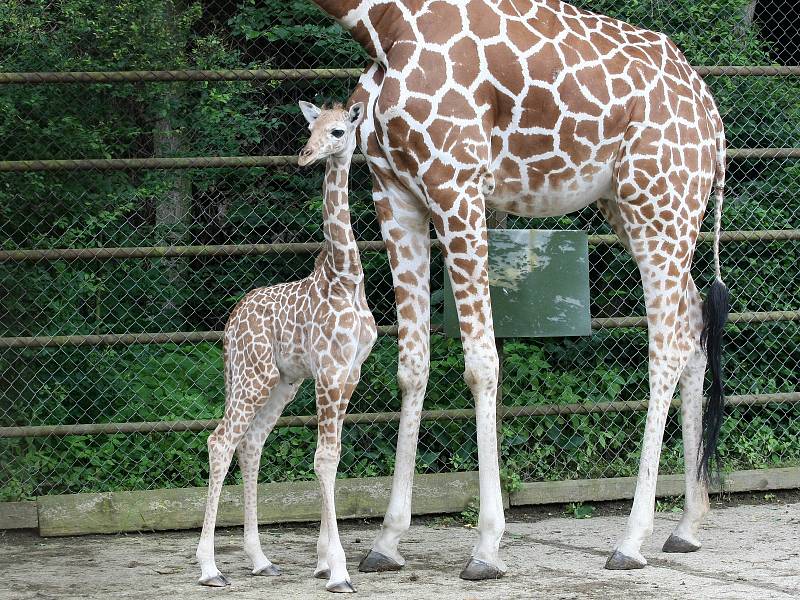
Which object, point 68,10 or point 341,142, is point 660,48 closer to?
point 341,142

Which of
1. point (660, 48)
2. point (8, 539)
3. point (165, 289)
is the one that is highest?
point (660, 48)

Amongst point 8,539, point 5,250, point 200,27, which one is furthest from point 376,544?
point 200,27

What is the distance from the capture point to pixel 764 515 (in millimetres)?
6547

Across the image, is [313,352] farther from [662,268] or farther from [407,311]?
[662,268]

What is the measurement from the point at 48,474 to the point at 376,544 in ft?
7.41

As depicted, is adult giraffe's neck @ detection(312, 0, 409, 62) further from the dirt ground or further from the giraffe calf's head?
the dirt ground

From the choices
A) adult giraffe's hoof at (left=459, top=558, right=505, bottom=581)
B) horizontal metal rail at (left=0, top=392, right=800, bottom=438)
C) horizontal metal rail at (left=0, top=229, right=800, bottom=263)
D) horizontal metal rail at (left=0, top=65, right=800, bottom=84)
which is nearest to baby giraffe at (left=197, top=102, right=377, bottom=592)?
adult giraffe's hoof at (left=459, top=558, right=505, bottom=581)

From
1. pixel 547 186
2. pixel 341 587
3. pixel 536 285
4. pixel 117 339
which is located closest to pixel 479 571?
pixel 341 587

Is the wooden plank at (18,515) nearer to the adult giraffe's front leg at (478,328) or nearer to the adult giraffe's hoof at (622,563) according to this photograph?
the adult giraffe's front leg at (478,328)

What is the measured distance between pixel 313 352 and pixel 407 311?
62cm

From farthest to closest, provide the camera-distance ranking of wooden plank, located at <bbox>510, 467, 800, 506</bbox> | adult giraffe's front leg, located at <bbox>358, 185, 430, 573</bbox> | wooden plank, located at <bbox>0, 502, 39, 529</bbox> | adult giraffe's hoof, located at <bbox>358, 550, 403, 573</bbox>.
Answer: wooden plank, located at <bbox>510, 467, 800, 506</bbox>
wooden plank, located at <bbox>0, 502, 39, 529</bbox>
adult giraffe's front leg, located at <bbox>358, 185, 430, 573</bbox>
adult giraffe's hoof, located at <bbox>358, 550, 403, 573</bbox>

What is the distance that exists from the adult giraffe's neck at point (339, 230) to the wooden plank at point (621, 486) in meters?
2.31

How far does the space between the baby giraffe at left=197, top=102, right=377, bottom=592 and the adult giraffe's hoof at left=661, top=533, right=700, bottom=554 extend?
1.79m

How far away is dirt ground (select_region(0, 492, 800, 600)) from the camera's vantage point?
4.73 metres
